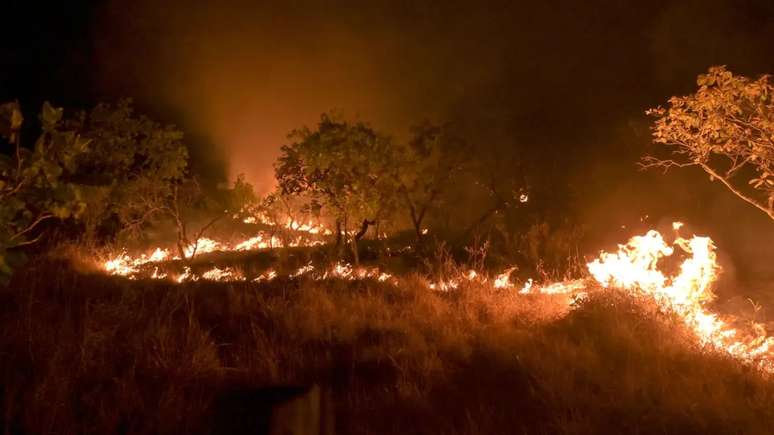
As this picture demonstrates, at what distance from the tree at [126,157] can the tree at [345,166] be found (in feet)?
10.3

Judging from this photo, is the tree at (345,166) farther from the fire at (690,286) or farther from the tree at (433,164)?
the fire at (690,286)

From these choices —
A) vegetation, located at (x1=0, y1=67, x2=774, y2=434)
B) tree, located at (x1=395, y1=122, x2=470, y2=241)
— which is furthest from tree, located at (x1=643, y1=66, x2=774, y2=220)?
tree, located at (x1=395, y1=122, x2=470, y2=241)

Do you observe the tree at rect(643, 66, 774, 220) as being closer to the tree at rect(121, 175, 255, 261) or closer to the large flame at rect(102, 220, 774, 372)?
the large flame at rect(102, 220, 774, 372)

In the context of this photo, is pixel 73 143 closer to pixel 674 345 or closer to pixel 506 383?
pixel 506 383

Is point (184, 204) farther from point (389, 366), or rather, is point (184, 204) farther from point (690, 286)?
point (690, 286)

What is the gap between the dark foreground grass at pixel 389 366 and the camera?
4.54 meters

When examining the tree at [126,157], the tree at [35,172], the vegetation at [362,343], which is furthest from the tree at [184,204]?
the tree at [35,172]

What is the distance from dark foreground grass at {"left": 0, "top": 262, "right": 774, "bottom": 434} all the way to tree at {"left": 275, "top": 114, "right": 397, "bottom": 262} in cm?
641

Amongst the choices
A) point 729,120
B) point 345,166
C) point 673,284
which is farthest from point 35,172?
point 345,166

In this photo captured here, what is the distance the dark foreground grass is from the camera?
14.9ft

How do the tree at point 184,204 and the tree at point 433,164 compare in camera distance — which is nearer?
the tree at point 184,204

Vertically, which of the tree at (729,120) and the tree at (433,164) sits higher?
the tree at (433,164)

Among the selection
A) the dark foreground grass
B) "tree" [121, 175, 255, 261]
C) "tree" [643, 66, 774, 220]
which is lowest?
the dark foreground grass

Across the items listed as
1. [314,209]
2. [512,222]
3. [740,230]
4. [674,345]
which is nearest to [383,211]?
[314,209]
